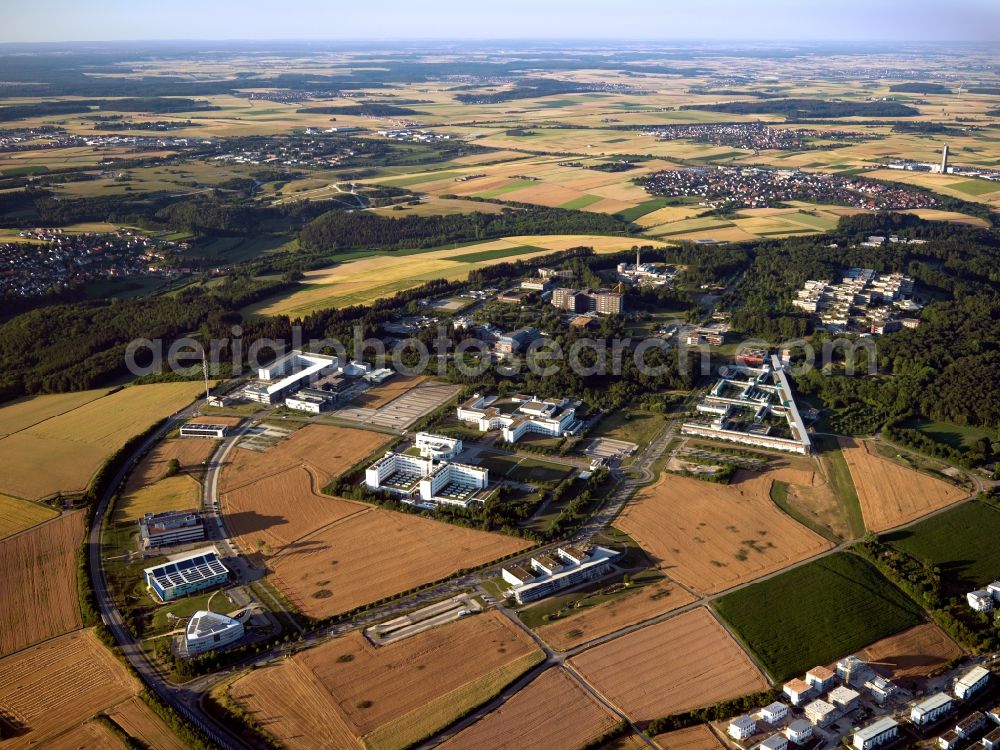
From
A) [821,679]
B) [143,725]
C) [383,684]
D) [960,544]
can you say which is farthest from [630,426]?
[143,725]

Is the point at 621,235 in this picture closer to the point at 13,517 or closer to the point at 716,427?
the point at 716,427

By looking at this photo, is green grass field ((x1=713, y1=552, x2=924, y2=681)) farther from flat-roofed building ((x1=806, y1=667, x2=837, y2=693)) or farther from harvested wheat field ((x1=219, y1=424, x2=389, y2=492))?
harvested wheat field ((x1=219, y1=424, x2=389, y2=492))

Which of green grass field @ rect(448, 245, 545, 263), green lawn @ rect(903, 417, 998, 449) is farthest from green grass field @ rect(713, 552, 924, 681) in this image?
green grass field @ rect(448, 245, 545, 263)

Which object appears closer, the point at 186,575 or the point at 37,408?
the point at 186,575

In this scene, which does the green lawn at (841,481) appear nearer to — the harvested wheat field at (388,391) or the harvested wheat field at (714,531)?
the harvested wheat field at (714,531)

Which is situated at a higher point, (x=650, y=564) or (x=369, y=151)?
(x=369, y=151)

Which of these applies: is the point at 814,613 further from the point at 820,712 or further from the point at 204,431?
the point at 204,431

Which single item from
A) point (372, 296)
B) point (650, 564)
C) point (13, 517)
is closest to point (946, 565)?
point (650, 564)
